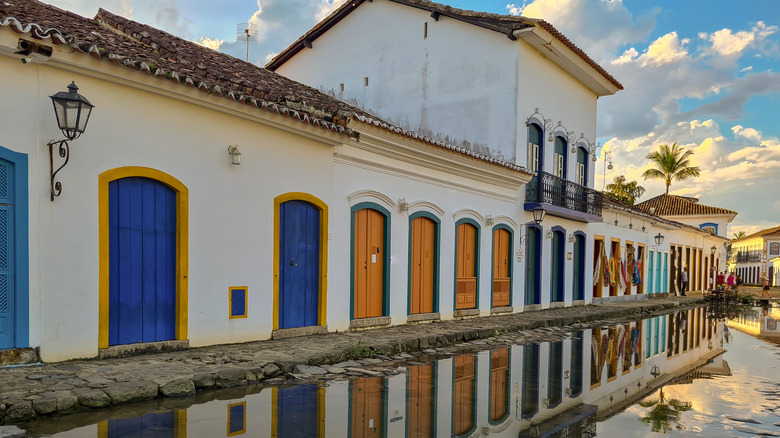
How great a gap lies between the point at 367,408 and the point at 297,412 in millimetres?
720

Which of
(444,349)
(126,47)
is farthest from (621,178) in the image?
(126,47)

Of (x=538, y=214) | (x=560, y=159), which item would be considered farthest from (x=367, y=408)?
(x=560, y=159)

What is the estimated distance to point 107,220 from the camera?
7.85 meters

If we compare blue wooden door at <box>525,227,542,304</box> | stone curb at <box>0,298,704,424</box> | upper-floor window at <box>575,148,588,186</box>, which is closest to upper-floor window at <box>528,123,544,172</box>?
blue wooden door at <box>525,227,542,304</box>

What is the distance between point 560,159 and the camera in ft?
69.2

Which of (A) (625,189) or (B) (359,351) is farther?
(A) (625,189)

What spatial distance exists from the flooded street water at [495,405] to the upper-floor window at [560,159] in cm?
1114

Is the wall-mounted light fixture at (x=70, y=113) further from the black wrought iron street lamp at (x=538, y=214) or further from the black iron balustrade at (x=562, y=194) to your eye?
the black iron balustrade at (x=562, y=194)

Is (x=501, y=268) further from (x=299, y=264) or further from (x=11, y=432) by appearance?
(x=11, y=432)

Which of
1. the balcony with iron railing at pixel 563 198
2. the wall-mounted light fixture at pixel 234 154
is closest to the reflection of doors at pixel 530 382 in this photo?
the wall-mounted light fixture at pixel 234 154

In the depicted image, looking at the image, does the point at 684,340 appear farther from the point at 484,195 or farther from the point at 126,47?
the point at 126,47

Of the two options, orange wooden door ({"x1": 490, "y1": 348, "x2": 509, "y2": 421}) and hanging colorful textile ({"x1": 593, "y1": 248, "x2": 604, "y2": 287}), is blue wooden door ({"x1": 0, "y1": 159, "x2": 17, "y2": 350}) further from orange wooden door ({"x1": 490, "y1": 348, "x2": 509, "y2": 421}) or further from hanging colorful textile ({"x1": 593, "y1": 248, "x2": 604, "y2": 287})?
hanging colorful textile ({"x1": 593, "y1": 248, "x2": 604, "y2": 287})

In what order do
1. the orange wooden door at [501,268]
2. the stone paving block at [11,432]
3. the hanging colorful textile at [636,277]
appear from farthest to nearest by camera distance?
the hanging colorful textile at [636,277]
the orange wooden door at [501,268]
the stone paving block at [11,432]

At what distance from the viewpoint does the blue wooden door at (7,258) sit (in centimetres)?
686
